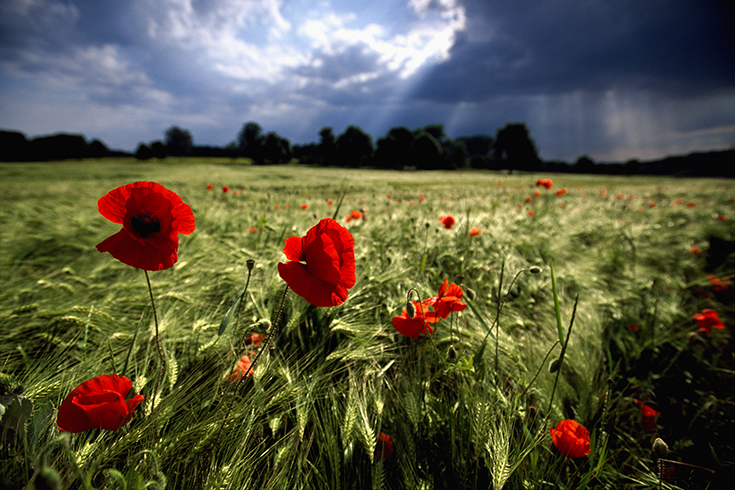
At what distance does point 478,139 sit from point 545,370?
9071 centimetres

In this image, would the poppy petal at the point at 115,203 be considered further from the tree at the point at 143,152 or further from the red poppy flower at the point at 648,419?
the tree at the point at 143,152

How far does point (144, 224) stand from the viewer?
25.3 inches

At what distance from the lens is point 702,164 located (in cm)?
2520

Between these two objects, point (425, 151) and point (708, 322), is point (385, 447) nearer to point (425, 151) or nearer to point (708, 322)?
point (708, 322)

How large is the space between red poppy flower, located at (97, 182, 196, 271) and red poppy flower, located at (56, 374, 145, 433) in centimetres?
25

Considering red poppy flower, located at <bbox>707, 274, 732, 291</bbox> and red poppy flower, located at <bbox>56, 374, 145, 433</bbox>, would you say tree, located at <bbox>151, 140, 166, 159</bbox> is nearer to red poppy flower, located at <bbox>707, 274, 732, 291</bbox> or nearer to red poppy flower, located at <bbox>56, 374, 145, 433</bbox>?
red poppy flower, located at <bbox>56, 374, 145, 433</bbox>

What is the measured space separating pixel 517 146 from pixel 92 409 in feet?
129

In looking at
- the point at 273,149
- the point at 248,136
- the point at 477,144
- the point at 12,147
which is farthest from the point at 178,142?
the point at 477,144

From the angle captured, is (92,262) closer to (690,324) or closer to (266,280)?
(266,280)

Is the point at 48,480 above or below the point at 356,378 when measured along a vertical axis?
above

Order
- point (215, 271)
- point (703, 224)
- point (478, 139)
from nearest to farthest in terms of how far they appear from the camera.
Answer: point (215, 271), point (703, 224), point (478, 139)

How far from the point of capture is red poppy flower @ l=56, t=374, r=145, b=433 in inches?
20.6

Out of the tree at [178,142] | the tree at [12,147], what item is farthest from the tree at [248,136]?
the tree at [12,147]

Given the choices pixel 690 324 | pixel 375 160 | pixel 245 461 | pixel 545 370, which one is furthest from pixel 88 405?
pixel 375 160
